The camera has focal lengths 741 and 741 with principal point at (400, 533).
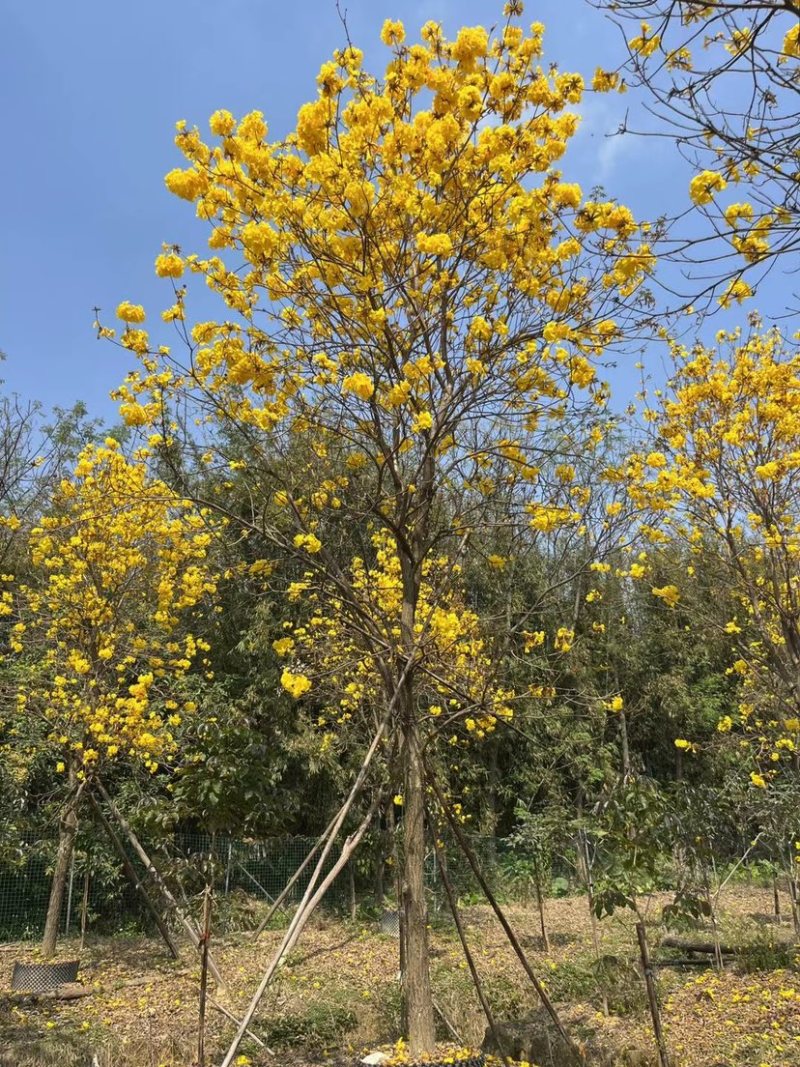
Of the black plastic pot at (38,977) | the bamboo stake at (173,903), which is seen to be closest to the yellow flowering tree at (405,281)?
the bamboo stake at (173,903)

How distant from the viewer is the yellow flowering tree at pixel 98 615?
5965 mm

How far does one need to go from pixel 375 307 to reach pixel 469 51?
40.3 inches

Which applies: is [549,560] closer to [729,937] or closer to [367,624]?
[729,937]

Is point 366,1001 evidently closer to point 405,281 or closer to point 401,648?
point 401,648

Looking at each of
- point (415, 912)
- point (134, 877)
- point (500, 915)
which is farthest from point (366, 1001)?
point (415, 912)

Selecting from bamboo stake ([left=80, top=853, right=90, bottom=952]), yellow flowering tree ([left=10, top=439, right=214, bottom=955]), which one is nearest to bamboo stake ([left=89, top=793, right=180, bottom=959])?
yellow flowering tree ([left=10, top=439, right=214, bottom=955])

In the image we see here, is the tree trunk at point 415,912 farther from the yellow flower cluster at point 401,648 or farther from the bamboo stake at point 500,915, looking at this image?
the yellow flower cluster at point 401,648

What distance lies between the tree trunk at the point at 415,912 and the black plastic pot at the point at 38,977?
3871 millimetres

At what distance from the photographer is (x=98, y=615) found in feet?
20.4

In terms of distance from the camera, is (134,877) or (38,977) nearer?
(38,977)

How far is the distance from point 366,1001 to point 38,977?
2.46 m

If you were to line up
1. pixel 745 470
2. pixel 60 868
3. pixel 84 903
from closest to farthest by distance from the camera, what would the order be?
pixel 745 470 < pixel 60 868 < pixel 84 903

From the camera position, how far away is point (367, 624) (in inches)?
128

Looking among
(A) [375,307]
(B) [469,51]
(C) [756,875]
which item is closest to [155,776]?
(A) [375,307]
